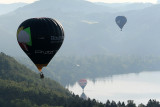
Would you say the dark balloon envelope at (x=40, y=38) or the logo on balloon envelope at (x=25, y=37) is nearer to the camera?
the dark balloon envelope at (x=40, y=38)

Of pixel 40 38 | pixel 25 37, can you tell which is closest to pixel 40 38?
pixel 40 38

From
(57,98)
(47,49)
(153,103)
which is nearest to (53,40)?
(47,49)

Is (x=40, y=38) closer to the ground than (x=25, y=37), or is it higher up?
closer to the ground

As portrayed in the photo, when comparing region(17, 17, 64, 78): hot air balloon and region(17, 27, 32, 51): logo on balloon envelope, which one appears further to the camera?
region(17, 27, 32, 51): logo on balloon envelope

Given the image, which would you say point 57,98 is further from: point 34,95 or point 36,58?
point 36,58

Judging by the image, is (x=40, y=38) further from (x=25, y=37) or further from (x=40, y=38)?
(x=25, y=37)

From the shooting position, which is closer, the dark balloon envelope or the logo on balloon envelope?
the dark balloon envelope
